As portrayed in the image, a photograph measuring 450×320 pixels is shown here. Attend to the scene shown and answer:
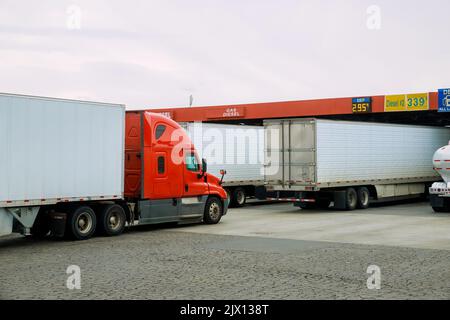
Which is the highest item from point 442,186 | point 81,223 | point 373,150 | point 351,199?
point 373,150

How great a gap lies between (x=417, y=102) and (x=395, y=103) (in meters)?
1.21

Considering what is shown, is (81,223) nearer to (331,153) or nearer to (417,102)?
(331,153)

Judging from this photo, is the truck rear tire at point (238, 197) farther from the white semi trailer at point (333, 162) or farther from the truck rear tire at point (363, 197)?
the truck rear tire at point (363, 197)

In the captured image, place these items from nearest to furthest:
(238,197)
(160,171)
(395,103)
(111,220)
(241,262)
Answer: (241,262) → (111,220) → (160,171) → (238,197) → (395,103)

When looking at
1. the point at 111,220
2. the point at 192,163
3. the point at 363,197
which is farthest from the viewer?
→ the point at 363,197

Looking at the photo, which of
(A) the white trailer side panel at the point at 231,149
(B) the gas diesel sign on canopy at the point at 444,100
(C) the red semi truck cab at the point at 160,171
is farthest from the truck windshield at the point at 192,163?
(B) the gas diesel sign on canopy at the point at 444,100

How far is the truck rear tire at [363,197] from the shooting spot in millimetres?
25469

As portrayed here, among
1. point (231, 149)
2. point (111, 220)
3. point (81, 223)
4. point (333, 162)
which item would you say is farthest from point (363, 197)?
point (81, 223)

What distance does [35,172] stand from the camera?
552 inches

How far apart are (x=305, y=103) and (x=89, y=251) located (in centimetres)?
2398

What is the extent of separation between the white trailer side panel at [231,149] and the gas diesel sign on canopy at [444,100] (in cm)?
906

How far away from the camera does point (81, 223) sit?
15227mm
